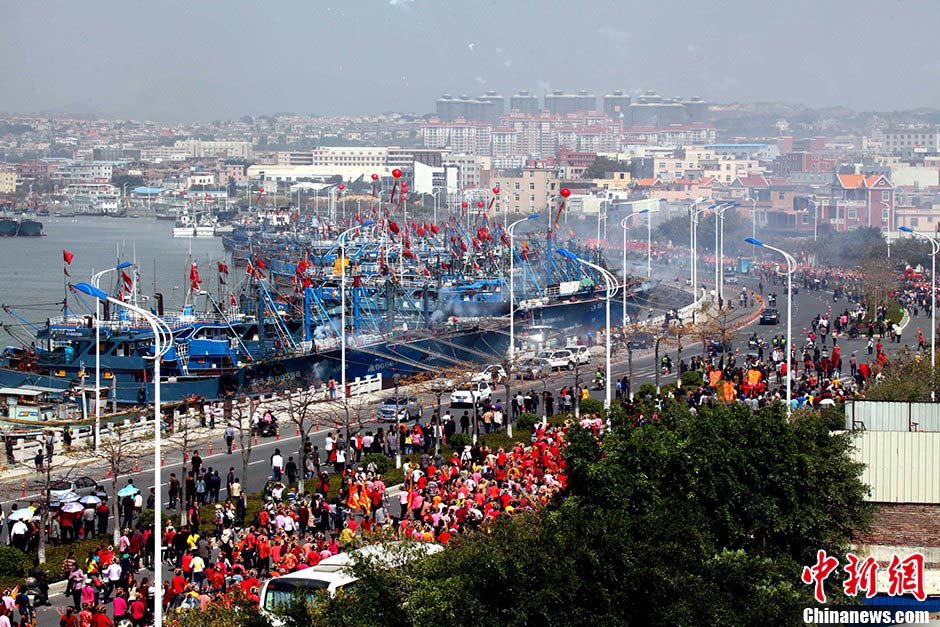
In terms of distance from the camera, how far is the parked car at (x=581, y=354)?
100 ft

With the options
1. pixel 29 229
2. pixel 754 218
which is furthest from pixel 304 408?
pixel 29 229

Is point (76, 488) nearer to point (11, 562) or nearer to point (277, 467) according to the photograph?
point (277, 467)

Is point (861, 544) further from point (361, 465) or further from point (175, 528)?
point (361, 465)

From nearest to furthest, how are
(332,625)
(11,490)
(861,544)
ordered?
1. (332,625)
2. (861,544)
3. (11,490)

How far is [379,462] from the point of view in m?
19.3

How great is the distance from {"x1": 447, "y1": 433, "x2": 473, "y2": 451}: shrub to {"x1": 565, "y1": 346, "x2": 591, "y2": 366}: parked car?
29.1ft

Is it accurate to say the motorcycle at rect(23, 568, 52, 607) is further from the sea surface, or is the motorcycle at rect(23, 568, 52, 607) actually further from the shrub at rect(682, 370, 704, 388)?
the sea surface

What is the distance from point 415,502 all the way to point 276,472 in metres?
3.72

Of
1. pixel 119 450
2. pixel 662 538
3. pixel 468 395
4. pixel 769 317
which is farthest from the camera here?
pixel 769 317

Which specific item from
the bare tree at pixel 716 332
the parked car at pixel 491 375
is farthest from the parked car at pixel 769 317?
the parked car at pixel 491 375

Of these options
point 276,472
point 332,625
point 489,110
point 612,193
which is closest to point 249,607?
Answer: point 332,625

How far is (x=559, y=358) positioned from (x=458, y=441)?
982 cm

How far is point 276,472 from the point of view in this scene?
1909 cm

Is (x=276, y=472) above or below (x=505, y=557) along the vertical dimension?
below
